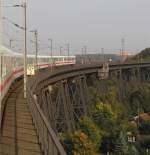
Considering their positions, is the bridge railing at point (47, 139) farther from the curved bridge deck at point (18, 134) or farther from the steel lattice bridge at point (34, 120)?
the curved bridge deck at point (18, 134)

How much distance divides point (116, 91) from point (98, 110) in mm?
15212

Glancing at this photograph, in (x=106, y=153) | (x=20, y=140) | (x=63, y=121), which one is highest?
(x=20, y=140)

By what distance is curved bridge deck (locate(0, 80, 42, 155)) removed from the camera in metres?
9.98

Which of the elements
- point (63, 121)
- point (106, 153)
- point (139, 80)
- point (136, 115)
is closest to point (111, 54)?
point (139, 80)

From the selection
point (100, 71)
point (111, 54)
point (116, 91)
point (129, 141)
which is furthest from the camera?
point (111, 54)

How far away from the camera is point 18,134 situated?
39.0 feet

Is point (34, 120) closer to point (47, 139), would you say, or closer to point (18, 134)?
point (18, 134)

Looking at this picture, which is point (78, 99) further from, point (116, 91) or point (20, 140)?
point (20, 140)

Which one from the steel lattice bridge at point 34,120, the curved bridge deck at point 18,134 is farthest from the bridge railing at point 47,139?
the curved bridge deck at point 18,134

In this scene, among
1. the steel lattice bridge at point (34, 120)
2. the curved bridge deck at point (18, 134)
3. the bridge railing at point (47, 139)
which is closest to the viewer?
the bridge railing at point (47, 139)

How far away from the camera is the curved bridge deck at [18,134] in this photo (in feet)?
32.7

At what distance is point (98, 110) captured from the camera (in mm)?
54156

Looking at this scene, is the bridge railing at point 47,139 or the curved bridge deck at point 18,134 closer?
the bridge railing at point 47,139

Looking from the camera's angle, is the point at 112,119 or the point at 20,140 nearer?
the point at 20,140
